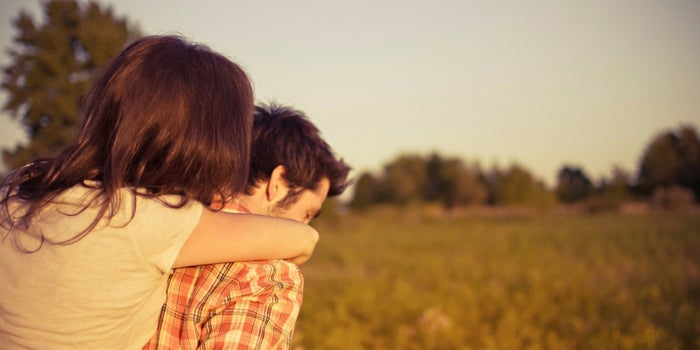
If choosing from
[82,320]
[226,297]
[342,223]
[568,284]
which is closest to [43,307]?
[82,320]

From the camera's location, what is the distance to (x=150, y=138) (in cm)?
125

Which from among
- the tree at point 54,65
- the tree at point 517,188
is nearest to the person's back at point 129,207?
the tree at point 54,65

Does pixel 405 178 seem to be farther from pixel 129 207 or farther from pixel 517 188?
pixel 129 207

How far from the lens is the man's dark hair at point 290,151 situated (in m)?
1.92

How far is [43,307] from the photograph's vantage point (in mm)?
1176

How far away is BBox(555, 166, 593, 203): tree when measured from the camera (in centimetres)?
4188

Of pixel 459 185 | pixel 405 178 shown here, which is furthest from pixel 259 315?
pixel 405 178

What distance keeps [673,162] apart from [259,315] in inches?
1890

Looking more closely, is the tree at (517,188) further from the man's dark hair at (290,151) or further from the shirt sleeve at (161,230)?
the shirt sleeve at (161,230)

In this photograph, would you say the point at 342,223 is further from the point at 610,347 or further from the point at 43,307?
the point at 43,307

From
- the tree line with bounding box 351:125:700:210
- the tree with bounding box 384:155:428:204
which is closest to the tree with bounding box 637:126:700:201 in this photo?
the tree line with bounding box 351:125:700:210

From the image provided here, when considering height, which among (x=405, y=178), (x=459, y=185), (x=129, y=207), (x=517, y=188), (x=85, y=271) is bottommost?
(x=85, y=271)

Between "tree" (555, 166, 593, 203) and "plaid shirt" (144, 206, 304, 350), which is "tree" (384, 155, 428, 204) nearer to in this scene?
"tree" (555, 166, 593, 203)

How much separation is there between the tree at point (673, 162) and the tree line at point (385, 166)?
72mm
